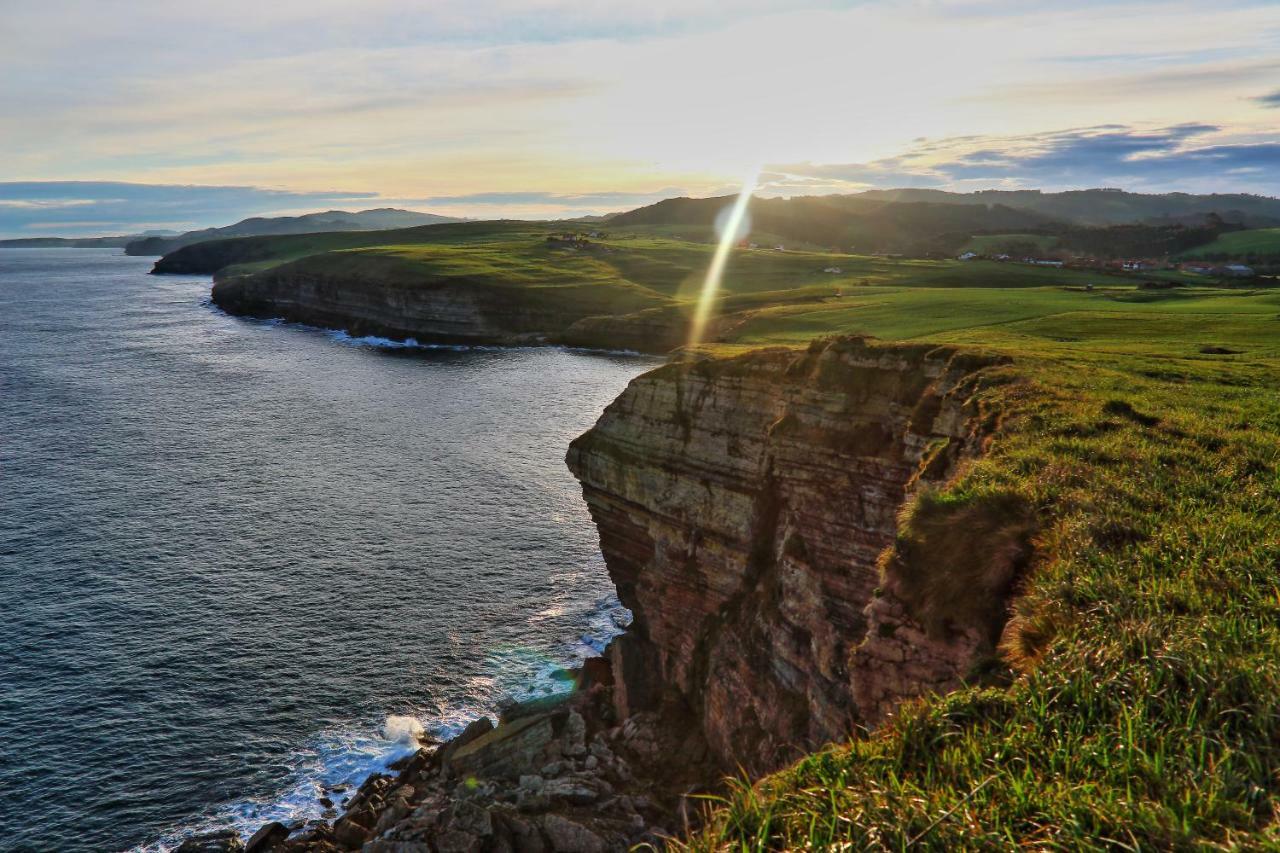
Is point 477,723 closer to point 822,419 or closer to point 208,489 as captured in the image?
point 822,419

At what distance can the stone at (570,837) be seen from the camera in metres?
25.7

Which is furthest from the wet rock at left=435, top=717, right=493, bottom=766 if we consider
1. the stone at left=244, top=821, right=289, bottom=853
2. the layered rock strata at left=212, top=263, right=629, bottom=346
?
the layered rock strata at left=212, top=263, right=629, bottom=346

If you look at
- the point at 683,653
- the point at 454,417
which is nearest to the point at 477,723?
the point at 683,653

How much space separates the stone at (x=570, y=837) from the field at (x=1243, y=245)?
156m

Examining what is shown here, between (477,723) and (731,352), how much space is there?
22.3m

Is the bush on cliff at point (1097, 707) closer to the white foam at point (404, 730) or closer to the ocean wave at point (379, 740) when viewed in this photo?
the ocean wave at point (379, 740)

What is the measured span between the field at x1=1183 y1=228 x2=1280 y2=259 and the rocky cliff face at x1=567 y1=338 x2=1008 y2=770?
471 feet

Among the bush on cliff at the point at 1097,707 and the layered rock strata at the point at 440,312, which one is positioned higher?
the layered rock strata at the point at 440,312

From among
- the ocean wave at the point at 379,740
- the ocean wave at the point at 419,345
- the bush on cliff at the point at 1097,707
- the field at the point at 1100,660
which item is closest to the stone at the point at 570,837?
the ocean wave at the point at 379,740

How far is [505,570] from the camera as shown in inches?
1997

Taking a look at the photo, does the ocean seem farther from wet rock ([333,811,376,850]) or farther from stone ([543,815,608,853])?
stone ([543,815,608,853])

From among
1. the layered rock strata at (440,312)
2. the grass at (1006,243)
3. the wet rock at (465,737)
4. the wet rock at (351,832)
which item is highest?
the grass at (1006,243)

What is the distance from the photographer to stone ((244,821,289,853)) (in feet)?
95.6

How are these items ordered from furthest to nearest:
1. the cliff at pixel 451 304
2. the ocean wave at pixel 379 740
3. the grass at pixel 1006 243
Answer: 1. the grass at pixel 1006 243
2. the cliff at pixel 451 304
3. the ocean wave at pixel 379 740
